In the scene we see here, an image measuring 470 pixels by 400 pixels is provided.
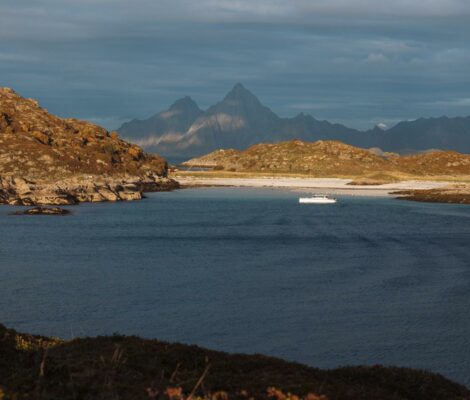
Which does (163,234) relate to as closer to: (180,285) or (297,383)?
(180,285)

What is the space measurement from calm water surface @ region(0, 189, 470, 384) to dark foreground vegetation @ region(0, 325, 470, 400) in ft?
26.0

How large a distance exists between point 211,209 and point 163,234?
39.1 metres

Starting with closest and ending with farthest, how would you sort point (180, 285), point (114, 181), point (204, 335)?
1. point (204, 335)
2. point (180, 285)
3. point (114, 181)

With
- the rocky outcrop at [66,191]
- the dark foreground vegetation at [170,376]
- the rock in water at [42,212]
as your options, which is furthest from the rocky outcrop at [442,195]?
the dark foreground vegetation at [170,376]

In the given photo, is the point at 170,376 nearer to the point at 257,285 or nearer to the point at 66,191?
the point at 257,285

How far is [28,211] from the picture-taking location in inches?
4200

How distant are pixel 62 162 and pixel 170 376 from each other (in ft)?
460

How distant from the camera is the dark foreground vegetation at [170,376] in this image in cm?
1519

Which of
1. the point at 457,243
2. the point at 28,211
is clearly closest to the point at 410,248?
the point at 457,243

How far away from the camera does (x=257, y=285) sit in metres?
48.1

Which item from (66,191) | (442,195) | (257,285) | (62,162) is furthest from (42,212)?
(442,195)

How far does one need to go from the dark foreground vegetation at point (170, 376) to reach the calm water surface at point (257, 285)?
7.93 m

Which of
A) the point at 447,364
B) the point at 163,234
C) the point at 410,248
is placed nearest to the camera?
the point at 447,364

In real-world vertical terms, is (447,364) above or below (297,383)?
below
